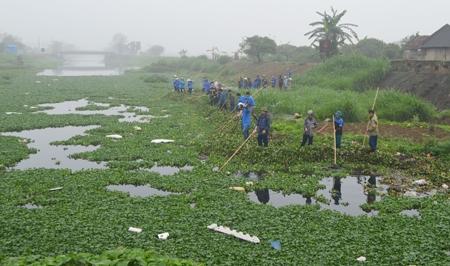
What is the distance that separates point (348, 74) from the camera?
111 ft

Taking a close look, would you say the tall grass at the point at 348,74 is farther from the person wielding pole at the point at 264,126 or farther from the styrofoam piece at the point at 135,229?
the styrofoam piece at the point at 135,229

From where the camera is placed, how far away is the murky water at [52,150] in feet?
45.5

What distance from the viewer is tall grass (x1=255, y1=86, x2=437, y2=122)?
790 inches

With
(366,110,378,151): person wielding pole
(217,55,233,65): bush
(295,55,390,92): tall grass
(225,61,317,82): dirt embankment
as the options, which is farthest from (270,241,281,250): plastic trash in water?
(217,55,233,65): bush

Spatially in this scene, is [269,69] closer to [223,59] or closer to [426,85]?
[223,59]

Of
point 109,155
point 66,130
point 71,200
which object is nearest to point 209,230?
point 71,200

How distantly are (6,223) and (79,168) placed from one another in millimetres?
4947

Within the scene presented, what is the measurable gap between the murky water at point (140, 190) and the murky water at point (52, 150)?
214cm

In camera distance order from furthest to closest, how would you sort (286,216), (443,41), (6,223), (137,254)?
(443,41)
(286,216)
(6,223)
(137,254)

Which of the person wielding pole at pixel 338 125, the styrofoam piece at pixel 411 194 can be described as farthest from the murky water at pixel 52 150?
the styrofoam piece at pixel 411 194

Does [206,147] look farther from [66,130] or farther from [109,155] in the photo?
[66,130]

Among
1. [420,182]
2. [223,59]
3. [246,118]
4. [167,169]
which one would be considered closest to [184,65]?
[223,59]

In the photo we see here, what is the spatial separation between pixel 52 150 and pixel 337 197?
1064 cm

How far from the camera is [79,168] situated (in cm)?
1357
